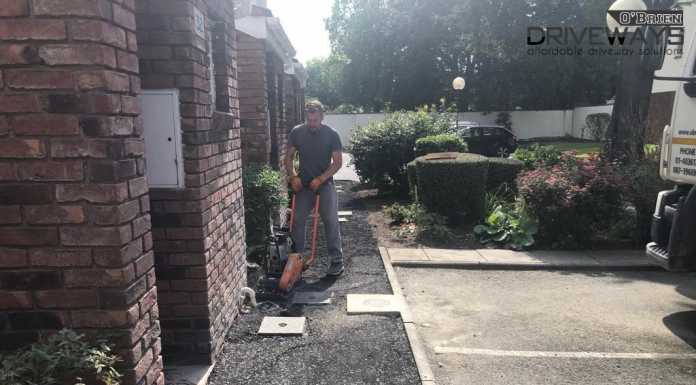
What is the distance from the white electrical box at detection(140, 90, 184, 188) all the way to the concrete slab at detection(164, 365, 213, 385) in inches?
48.2

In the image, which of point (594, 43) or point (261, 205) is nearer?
point (261, 205)

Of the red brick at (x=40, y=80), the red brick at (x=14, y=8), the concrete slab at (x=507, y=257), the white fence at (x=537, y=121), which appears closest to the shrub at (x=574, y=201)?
the concrete slab at (x=507, y=257)

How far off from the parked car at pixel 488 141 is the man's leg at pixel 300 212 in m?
17.0

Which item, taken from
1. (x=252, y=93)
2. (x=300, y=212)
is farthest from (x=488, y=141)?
(x=300, y=212)

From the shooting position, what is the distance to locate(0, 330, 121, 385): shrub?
190cm

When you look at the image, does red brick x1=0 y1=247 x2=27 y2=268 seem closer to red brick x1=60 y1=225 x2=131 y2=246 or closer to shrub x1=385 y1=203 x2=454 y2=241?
red brick x1=60 y1=225 x2=131 y2=246

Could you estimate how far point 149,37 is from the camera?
3051 millimetres

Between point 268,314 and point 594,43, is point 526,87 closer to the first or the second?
point 594,43

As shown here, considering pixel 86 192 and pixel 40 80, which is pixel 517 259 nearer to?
pixel 86 192

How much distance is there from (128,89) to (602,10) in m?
29.9

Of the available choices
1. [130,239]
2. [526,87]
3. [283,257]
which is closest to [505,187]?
[283,257]

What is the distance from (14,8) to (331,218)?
160 inches

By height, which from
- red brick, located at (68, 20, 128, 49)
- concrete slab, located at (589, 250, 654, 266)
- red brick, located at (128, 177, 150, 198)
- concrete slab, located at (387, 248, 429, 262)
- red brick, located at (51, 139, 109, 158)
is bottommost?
concrete slab, located at (589, 250, 654, 266)

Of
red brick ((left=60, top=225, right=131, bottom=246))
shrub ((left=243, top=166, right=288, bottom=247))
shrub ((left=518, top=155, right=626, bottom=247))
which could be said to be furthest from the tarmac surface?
shrub ((left=518, top=155, right=626, bottom=247))
